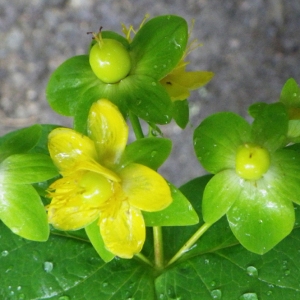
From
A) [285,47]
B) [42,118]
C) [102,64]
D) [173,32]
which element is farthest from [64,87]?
[285,47]

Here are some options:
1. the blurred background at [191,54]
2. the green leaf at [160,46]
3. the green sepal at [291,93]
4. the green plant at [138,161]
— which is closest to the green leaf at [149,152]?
the green plant at [138,161]

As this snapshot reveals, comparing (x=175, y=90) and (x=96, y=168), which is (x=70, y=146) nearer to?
(x=96, y=168)

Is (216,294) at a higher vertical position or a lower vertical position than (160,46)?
lower

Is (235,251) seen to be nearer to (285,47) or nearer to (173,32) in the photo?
(173,32)

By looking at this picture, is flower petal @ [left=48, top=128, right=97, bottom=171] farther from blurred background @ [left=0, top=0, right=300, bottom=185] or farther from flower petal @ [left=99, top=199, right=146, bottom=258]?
blurred background @ [left=0, top=0, right=300, bottom=185]

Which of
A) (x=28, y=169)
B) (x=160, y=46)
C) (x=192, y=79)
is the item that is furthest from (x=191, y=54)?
(x=28, y=169)

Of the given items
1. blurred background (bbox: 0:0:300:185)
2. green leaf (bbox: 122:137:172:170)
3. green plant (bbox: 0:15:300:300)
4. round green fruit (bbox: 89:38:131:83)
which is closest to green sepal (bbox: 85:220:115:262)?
green plant (bbox: 0:15:300:300)
